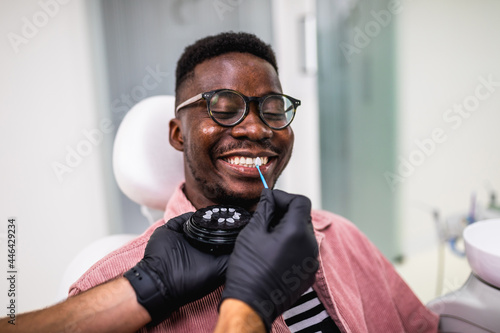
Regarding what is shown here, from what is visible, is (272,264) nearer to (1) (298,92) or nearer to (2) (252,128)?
(2) (252,128)

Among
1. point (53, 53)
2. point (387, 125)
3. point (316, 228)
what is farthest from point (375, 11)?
point (53, 53)

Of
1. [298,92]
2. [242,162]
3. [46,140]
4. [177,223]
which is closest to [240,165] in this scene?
[242,162]

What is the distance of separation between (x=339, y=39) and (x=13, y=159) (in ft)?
6.45

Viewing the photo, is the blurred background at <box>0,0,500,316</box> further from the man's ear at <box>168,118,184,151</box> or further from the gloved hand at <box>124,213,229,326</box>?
the gloved hand at <box>124,213,229,326</box>

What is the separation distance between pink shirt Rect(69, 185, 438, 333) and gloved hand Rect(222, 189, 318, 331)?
0.25 metres

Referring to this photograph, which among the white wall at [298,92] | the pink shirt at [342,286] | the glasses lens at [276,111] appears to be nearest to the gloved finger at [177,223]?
the pink shirt at [342,286]

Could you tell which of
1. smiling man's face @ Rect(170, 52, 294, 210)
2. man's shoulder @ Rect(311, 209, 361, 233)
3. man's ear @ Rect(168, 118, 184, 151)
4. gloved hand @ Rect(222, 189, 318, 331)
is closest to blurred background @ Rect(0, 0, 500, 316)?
man's ear @ Rect(168, 118, 184, 151)

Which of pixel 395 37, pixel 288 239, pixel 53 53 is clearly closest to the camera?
pixel 288 239

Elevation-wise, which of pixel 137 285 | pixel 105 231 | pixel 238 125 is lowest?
pixel 105 231

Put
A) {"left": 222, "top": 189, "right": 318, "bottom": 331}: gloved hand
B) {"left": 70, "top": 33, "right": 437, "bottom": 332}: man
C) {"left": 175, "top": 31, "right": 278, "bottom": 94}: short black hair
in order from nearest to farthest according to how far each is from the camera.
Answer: {"left": 222, "top": 189, "right": 318, "bottom": 331}: gloved hand < {"left": 70, "top": 33, "right": 437, "bottom": 332}: man < {"left": 175, "top": 31, "right": 278, "bottom": 94}: short black hair

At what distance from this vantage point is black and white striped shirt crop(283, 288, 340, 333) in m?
0.87

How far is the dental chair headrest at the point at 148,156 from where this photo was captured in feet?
3.43

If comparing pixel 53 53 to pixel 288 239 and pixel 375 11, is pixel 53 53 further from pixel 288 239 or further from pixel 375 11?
pixel 375 11

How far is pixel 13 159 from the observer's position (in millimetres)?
1172
